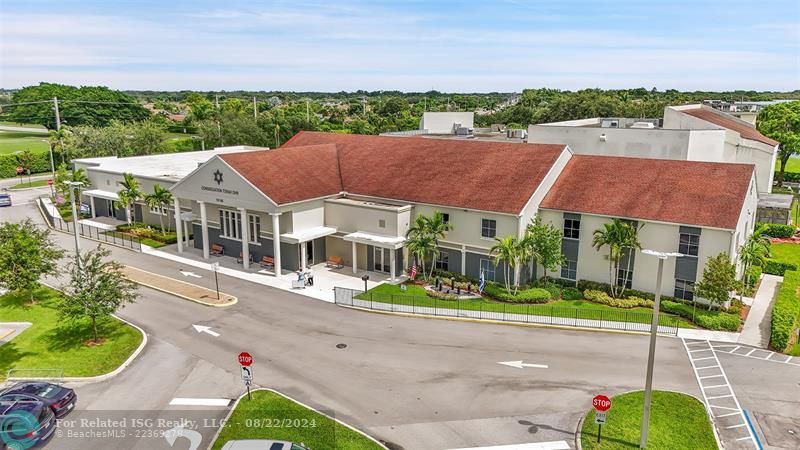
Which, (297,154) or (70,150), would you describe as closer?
(297,154)

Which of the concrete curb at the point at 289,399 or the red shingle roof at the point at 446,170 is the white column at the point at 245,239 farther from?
the concrete curb at the point at 289,399

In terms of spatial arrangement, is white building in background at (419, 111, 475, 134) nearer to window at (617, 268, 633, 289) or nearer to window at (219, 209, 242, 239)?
window at (219, 209, 242, 239)

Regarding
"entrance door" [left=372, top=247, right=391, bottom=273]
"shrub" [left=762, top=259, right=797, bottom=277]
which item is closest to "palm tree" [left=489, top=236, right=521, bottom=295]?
"entrance door" [left=372, top=247, right=391, bottom=273]

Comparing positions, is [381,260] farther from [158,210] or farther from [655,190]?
[158,210]

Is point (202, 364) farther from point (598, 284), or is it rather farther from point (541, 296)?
point (598, 284)

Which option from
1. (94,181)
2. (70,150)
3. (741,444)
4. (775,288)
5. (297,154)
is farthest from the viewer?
(70,150)

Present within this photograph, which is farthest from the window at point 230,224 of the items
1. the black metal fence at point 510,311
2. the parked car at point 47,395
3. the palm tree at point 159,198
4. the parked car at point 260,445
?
the parked car at point 260,445

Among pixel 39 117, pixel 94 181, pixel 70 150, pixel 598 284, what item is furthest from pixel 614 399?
pixel 39 117
